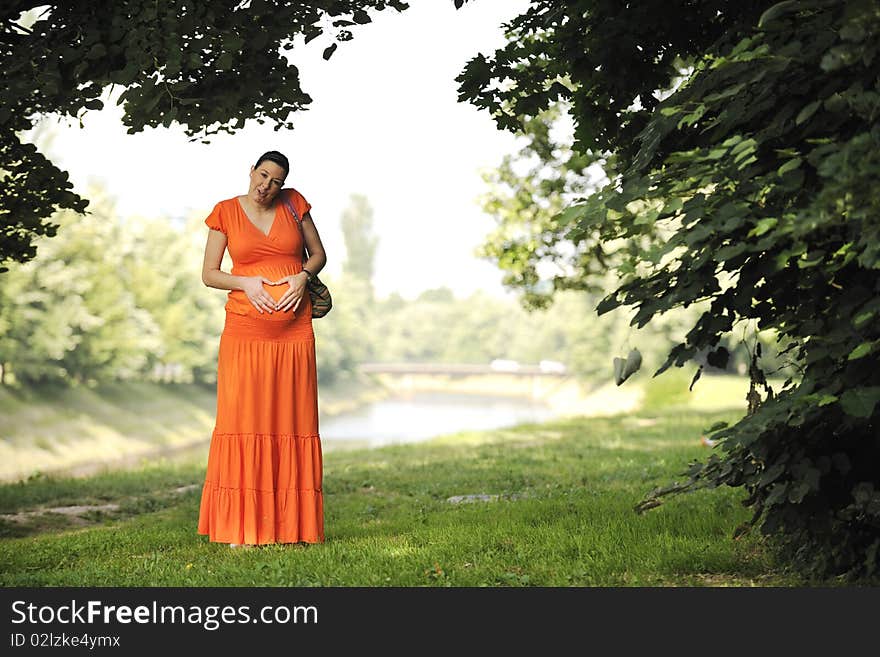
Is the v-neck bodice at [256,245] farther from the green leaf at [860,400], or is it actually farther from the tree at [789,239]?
the green leaf at [860,400]

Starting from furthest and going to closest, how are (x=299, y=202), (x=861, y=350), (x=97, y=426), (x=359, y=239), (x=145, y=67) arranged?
(x=359, y=239)
(x=97, y=426)
(x=299, y=202)
(x=145, y=67)
(x=861, y=350)

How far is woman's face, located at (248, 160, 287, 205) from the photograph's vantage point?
6871 millimetres

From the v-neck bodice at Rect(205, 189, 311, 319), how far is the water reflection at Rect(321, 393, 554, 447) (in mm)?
30224

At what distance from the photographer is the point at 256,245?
7.02 m

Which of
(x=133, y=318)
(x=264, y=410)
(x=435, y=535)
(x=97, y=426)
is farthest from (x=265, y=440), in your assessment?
(x=133, y=318)

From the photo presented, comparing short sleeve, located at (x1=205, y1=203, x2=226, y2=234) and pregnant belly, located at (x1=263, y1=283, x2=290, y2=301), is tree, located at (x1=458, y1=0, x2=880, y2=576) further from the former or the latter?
short sleeve, located at (x1=205, y1=203, x2=226, y2=234)

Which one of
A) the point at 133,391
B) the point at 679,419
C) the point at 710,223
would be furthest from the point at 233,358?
the point at 133,391

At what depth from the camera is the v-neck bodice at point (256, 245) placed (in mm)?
6992

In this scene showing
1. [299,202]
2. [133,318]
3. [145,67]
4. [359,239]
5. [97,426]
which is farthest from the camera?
[359,239]

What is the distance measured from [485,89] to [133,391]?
36.4m

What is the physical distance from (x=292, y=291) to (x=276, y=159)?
93cm

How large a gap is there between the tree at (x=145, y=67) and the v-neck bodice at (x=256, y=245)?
30.6 inches

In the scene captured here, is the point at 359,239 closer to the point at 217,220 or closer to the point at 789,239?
the point at 217,220
